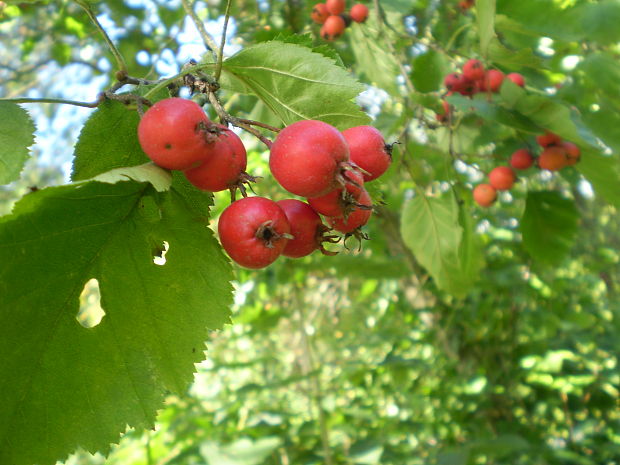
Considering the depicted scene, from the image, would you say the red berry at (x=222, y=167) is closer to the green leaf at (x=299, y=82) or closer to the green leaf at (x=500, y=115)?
the green leaf at (x=299, y=82)

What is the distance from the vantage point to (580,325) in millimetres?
3021

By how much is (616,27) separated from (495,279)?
160 cm

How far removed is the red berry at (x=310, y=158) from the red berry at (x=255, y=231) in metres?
0.05

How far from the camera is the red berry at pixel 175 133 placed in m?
0.74

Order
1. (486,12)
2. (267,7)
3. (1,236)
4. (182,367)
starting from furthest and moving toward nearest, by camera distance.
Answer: (267,7)
(486,12)
(182,367)
(1,236)

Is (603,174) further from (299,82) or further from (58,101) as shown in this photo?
(58,101)

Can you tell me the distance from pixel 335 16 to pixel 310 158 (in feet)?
6.46

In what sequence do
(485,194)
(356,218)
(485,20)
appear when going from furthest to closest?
(485,194) < (485,20) < (356,218)

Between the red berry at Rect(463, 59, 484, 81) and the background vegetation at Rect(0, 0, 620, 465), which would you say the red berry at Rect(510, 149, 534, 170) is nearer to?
the background vegetation at Rect(0, 0, 620, 465)

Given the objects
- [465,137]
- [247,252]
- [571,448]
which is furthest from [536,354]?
[247,252]

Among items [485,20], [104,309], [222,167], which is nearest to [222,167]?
[222,167]

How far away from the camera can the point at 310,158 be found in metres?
0.73

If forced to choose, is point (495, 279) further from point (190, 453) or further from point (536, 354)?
point (190, 453)

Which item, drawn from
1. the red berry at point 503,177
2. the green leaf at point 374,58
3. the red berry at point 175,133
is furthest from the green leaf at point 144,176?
the red berry at point 503,177
